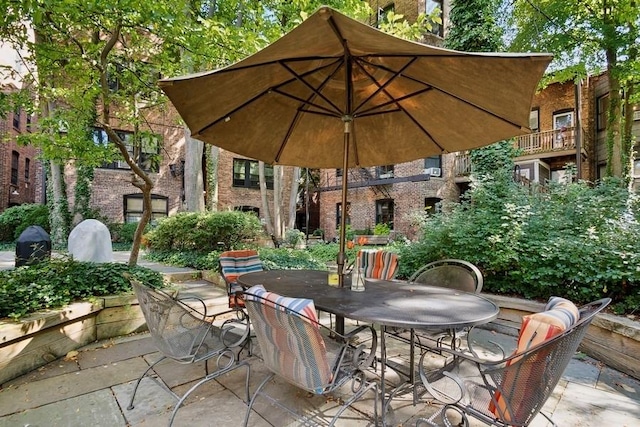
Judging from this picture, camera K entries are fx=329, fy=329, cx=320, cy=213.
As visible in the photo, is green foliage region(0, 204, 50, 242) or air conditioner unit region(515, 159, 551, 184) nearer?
green foliage region(0, 204, 50, 242)

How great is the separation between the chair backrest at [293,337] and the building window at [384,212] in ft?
42.2

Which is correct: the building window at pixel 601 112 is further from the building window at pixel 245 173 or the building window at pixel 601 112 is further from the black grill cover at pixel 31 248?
the black grill cover at pixel 31 248

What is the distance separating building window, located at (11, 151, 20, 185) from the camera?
15.2m

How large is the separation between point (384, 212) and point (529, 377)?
13.4m

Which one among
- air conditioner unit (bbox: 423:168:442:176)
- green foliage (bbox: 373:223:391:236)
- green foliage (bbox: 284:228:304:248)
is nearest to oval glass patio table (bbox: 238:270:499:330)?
green foliage (bbox: 284:228:304:248)

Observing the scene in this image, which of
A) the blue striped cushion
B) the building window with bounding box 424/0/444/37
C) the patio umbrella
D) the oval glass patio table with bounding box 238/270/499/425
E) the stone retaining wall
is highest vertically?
the building window with bounding box 424/0/444/37

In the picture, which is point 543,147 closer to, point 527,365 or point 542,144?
point 542,144

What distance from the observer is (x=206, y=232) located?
299 inches

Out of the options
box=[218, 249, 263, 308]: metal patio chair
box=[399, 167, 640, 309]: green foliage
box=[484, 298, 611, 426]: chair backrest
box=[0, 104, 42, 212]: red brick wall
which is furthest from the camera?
box=[0, 104, 42, 212]: red brick wall

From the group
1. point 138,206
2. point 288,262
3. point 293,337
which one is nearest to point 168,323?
point 293,337

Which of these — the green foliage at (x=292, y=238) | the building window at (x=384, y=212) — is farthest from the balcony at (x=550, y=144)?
the green foliage at (x=292, y=238)

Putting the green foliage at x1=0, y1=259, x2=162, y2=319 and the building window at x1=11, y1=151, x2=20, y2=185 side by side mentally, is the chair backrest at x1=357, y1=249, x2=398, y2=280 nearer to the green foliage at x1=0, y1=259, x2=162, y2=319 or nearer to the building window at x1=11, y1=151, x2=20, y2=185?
the green foliage at x1=0, y1=259, x2=162, y2=319

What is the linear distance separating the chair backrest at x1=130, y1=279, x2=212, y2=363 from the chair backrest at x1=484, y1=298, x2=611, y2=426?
1839mm

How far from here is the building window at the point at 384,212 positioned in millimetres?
14562
